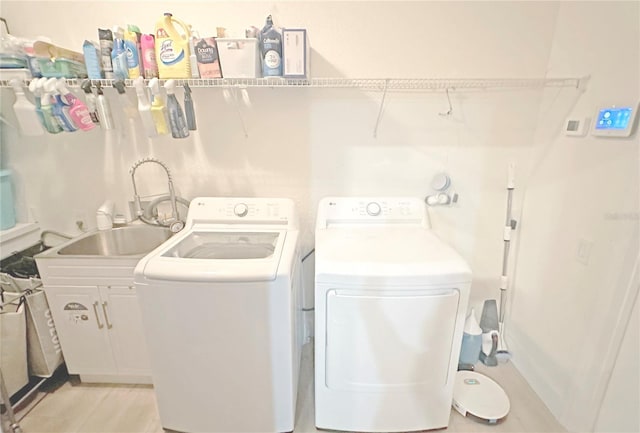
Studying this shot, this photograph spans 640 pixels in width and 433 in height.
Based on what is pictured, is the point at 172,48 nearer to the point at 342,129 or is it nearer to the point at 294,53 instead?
the point at 294,53

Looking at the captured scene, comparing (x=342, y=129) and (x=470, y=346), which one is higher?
(x=342, y=129)

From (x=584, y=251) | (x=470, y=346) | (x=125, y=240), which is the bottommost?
(x=470, y=346)

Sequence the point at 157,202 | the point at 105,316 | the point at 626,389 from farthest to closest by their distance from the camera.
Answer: the point at 157,202, the point at 105,316, the point at 626,389

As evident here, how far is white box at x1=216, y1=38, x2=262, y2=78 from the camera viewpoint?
1528mm

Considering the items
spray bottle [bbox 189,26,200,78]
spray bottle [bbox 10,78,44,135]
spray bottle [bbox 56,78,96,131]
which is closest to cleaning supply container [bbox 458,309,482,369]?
spray bottle [bbox 189,26,200,78]

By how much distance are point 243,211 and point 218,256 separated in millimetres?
305

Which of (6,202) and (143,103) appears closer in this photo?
(143,103)

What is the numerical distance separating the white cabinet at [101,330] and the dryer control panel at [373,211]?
1163mm

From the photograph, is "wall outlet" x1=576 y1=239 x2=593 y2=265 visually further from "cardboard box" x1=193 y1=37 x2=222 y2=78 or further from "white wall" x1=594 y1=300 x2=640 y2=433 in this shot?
"cardboard box" x1=193 y1=37 x2=222 y2=78

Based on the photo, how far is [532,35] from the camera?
1.76m

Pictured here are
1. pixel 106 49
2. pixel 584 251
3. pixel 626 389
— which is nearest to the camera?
pixel 626 389

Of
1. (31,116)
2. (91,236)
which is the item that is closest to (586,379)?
(91,236)

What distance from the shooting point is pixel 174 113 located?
1651 millimetres

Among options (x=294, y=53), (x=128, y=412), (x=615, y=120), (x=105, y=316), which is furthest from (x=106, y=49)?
(x=615, y=120)
